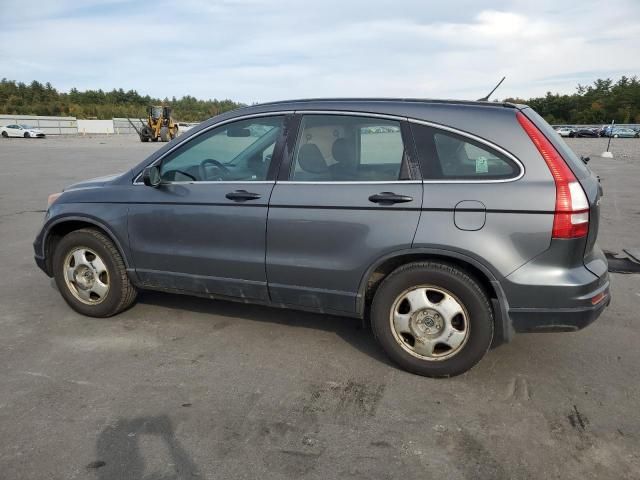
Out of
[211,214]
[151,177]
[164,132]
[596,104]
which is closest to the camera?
[211,214]

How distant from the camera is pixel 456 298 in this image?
3.24 metres

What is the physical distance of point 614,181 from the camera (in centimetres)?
1402

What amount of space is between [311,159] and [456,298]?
4.51 ft

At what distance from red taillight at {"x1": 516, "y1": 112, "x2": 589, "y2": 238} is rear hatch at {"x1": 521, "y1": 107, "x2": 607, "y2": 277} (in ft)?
0.20

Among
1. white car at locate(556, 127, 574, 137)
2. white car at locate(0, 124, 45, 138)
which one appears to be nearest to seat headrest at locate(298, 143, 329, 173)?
white car at locate(0, 124, 45, 138)

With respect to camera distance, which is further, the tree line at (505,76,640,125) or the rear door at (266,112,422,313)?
the tree line at (505,76,640,125)

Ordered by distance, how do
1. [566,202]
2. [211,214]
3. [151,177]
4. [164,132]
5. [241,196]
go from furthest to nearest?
[164,132] < [151,177] < [211,214] < [241,196] < [566,202]

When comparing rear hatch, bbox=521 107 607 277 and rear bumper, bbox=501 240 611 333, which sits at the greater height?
rear hatch, bbox=521 107 607 277

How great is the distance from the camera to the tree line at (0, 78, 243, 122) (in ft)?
266

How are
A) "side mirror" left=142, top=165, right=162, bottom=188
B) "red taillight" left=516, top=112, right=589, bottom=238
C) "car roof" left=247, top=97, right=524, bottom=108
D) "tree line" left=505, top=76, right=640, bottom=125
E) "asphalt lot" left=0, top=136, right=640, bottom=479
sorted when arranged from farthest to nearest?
"tree line" left=505, top=76, right=640, bottom=125 → "side mirror" left=142, top=165, right=162, bottom=188 → "car roof" left=247, top=97, right=524, bottom=108 → "red taillight" left=516, top=112, right=589, bottom=238 → "asphalt lot" left=0, top=136, right=640, bottom=479

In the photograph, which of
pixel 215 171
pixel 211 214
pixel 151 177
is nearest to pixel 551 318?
pixel 211 214

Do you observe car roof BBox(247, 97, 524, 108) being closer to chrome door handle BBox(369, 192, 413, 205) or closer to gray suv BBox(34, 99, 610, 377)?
gray suv BBox(34, 99, 610, 377)

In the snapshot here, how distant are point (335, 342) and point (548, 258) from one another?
5.54 ft

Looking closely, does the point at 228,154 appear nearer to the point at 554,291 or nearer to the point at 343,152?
the point at 343,152
